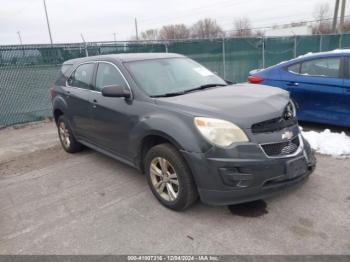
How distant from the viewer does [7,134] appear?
305 inches

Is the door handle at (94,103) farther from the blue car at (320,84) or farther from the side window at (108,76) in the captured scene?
the blue car at (320,84)

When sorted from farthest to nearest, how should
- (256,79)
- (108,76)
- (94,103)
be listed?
(256,79) → (94,103) → (108,76)

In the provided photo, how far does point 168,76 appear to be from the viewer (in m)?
4.06

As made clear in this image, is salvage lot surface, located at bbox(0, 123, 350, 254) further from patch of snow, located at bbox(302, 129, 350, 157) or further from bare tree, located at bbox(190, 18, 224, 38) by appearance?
bare tree, located at bbox(190, 18, 224, 38)

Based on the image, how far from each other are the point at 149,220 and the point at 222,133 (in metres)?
1.22

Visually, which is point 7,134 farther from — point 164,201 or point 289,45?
point 289,45

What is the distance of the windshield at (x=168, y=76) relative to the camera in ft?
12.5

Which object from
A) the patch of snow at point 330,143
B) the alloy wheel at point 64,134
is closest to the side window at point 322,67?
the patch of snow at point 330,143

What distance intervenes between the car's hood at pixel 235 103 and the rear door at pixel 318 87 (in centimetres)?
223

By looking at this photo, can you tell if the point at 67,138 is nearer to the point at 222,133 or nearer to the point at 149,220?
the point at 149,220

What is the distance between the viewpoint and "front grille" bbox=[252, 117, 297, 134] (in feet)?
9.91

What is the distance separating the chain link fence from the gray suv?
15.1 feet

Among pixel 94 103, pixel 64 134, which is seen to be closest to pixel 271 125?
pixel 94 103

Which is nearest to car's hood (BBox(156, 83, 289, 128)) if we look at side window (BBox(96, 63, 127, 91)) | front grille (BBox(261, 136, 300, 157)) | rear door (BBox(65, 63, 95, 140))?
front grille (BBox(261, 136, 300, 157))
